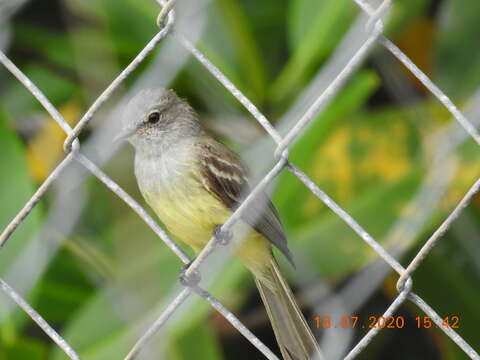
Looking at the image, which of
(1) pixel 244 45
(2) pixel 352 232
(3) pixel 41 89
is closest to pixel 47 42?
(3) pixel 41 89

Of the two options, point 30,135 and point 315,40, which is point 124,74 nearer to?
point 315,40

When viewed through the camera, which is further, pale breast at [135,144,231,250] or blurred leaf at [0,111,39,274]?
blurred leaf at [0,111,39,274]

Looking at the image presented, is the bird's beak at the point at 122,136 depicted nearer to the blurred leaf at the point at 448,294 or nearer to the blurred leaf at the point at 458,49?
the blurred leaf at the point at 448,294

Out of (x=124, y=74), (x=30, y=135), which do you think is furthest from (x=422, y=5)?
(x=124, y=74)

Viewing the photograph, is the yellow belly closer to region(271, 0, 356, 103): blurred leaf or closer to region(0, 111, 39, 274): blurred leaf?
region(0, 111, 39, 274): blurred leaf

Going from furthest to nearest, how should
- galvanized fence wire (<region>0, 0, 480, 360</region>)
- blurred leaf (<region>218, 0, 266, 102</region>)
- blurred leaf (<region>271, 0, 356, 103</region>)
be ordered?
1. blurred leaf (<region>218, 0, 266, 102</region>)
2. blurred leaf (<region>271, 0, 356, 103</region>)
3. galvanized fence wire (<region>0, 0, 480, 360</region>)

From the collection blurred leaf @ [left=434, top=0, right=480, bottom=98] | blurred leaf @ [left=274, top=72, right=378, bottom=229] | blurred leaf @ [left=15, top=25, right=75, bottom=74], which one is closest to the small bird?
blurred leaf @ [left=274, top=72, right=378, bottom=229]

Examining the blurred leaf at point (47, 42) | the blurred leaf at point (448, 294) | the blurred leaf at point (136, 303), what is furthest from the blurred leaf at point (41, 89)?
the blurred leaf at point (448, 294)
